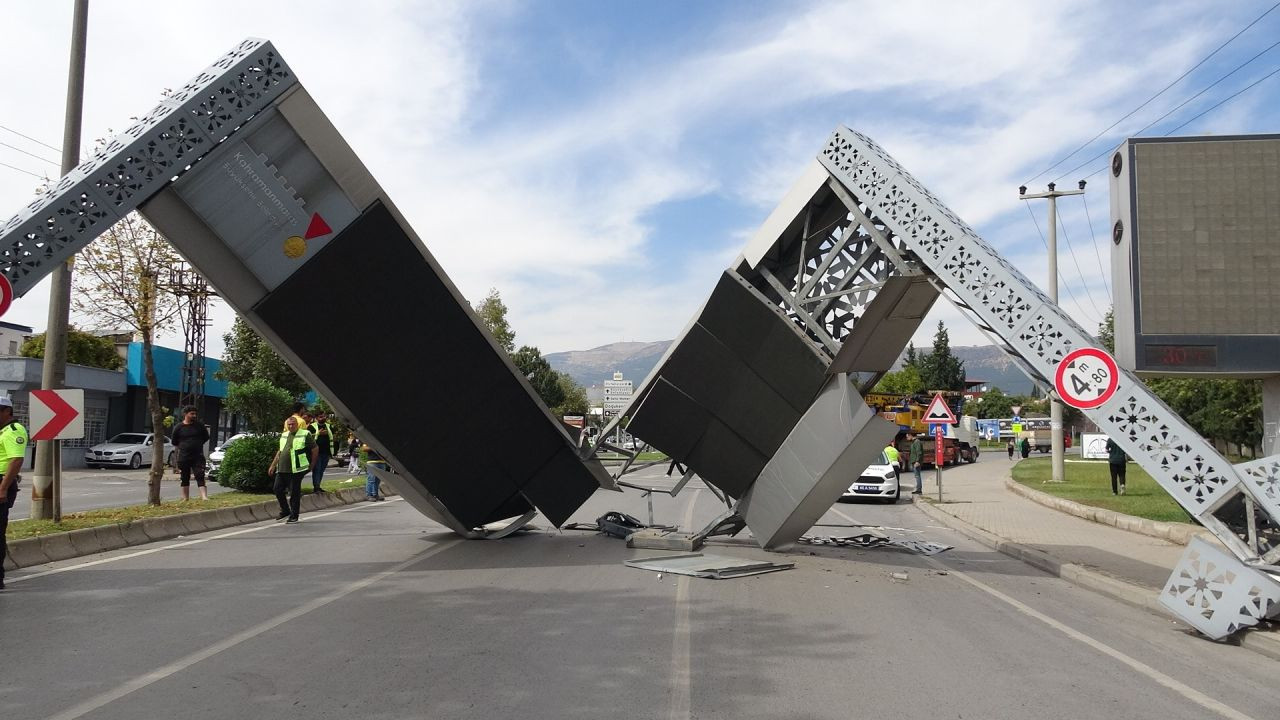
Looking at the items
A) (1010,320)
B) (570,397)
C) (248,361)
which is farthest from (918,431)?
(570,397)

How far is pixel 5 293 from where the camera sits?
7609 mm

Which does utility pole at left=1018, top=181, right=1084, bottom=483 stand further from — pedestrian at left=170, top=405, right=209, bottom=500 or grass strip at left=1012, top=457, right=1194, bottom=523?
pedestrian at left=170, top=405, right=209, bottom=500

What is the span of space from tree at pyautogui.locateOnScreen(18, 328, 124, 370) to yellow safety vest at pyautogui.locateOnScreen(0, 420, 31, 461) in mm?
37259

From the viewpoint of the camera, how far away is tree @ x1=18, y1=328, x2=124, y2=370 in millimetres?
41844

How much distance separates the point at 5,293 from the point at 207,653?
13.6 feet

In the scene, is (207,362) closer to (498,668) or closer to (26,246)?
(26,246)

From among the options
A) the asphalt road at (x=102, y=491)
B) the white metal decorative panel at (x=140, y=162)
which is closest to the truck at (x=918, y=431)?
the asphalt road at (x=102, y=491)

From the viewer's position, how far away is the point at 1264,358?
10945mm

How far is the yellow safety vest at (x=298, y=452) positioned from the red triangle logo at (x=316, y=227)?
5.86 m

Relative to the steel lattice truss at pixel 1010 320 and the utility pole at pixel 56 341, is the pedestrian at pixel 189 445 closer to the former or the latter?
the utility pole at pixel 56 341

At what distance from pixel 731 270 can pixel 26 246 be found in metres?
7.41

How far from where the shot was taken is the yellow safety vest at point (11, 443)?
814 centimetres

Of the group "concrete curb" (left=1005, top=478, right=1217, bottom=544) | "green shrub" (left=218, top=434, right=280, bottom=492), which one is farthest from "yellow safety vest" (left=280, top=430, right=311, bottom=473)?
"concrete curb" (left=1005, top=478, right=1217, bottom=544)

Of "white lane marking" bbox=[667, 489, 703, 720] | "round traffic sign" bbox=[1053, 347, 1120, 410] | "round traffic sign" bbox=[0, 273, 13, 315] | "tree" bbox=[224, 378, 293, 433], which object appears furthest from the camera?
"tree" bbox=[224, 378, 293, 433]
